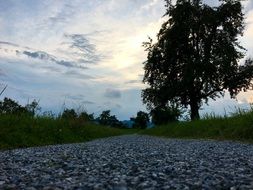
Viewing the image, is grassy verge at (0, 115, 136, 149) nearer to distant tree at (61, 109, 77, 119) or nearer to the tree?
distant tree at (61, 109, 77, 119)

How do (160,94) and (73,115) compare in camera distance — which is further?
(160,94)

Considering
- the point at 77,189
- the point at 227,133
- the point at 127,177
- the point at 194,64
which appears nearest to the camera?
the point at 77,189

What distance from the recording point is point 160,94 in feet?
180

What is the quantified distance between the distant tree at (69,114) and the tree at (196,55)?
77.3 ft

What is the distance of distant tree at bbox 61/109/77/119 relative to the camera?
29.1 metres

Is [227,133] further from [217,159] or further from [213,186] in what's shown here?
[213,186]

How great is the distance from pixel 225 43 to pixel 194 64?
522 centimetres

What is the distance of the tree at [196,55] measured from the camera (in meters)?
52.7

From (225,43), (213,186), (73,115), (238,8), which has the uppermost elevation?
(238,8)

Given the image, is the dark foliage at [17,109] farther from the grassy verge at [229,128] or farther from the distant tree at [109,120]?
the distant tree at [109,120]

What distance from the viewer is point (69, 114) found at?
29.9 metres

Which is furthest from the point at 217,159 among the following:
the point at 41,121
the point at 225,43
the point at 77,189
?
the point at 225,43

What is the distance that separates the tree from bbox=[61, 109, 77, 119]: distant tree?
23568 millimetres

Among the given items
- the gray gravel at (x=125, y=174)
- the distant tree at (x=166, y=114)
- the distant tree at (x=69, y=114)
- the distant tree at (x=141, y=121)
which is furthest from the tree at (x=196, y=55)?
the distant tree at (x=141, y=121)
